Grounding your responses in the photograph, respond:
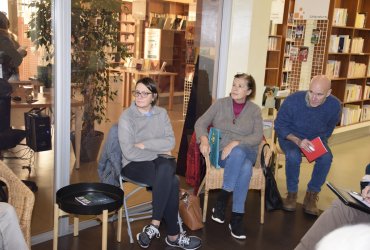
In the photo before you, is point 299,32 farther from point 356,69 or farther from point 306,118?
point 306,118

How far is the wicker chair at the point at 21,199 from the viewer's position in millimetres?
2293

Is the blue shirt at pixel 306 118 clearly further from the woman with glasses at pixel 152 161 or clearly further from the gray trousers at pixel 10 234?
the gray trousers at pixel 10 234

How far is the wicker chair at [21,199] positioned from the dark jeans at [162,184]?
2.95 feet

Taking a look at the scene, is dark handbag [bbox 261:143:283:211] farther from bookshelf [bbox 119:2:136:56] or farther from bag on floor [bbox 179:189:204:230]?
bookshelf [bbox 119:2:136:56]

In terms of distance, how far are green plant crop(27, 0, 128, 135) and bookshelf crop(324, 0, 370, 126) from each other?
3.85 meters

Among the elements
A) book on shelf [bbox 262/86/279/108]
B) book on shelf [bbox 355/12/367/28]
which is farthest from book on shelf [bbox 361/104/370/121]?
book on shelf [bbox 262/86/279/108]

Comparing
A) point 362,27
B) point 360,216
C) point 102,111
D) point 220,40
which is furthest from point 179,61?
point 362,27

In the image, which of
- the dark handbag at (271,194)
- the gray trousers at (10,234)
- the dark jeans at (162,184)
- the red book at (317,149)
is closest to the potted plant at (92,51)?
the dark jeans at (162,184)

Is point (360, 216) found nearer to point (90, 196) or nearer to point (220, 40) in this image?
point (90, 196)

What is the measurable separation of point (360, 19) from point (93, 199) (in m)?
5.88

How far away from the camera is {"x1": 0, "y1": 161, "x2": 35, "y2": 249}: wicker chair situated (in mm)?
2293

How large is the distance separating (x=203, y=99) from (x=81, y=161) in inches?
60.6

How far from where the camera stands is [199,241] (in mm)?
3094

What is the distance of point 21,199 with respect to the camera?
2.33 metres
